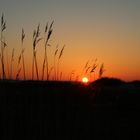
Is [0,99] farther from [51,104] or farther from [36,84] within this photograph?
[36,84]

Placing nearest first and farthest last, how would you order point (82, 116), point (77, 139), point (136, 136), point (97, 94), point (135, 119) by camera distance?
point (77, 139) < point (136, 136) < point (82, 116) < point (135, 119) < point (97, 94)

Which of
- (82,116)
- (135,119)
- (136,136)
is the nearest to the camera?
(136,136)

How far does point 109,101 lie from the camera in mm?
9562

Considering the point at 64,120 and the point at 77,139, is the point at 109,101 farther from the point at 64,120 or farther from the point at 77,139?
the point at 77,139

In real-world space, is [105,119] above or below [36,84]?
below

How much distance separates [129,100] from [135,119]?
1.72 meters

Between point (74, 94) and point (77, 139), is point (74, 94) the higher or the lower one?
the higher one

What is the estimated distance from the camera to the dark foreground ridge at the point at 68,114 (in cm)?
604

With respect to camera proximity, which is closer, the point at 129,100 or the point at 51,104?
the point at 51,104

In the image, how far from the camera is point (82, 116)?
284 inches

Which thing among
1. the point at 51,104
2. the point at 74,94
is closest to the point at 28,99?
Answer: the point at 51,104

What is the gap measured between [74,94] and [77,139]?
319 centimetres

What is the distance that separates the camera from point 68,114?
23.2 feet

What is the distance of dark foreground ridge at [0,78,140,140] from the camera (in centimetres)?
604
